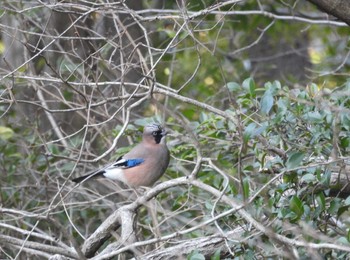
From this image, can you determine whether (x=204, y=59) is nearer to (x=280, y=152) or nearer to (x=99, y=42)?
(x=99, y=42)

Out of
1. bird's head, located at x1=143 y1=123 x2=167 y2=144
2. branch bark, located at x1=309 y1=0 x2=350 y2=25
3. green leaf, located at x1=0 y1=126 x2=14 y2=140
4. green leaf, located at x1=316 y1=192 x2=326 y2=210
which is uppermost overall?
branch bark, located at x1=309 y1=0 x2=350 y2=25

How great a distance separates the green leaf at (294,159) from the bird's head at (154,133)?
2.62m

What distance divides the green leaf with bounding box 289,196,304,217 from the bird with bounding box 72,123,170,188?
2.88 m

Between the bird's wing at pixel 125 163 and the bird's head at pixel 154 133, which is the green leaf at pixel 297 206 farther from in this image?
the bird's wing at pixel 125 163

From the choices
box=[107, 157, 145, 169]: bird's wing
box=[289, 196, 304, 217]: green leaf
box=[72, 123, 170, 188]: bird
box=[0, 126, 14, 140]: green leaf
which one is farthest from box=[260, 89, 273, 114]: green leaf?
box=[0, 126, 14, 140]: green leaf

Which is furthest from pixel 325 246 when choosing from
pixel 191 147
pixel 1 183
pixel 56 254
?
pixel 1 183

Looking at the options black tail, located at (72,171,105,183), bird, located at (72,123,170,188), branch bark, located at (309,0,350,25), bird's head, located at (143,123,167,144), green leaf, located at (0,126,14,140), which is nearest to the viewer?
branch bark, located at (309,0,350,25)

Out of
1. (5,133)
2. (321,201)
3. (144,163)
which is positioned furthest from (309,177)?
(5,133)

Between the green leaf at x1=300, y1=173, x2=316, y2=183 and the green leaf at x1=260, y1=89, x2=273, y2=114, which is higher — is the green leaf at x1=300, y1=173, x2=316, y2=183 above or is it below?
below

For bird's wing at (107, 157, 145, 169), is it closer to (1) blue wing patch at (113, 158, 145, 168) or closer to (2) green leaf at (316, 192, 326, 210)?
(1) blue wing patch at (113, 158, 145, 168)

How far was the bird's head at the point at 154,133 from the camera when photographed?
7.52 m

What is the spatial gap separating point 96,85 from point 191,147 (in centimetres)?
147

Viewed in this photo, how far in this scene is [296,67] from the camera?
41.8ft

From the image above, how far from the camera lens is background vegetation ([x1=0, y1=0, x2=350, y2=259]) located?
491 cm
